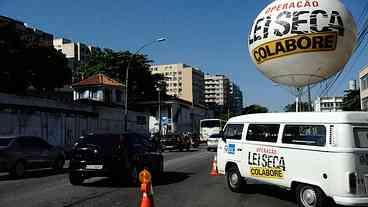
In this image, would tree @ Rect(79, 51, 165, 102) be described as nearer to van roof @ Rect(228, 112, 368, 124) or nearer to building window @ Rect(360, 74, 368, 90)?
building window @ Rect(360, 74, 368, 90)

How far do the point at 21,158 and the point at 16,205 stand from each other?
7.53 meters

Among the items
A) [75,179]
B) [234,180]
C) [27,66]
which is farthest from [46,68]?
[234,180]

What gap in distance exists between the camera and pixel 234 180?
1328 cm

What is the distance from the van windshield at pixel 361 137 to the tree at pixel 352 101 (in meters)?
82.0

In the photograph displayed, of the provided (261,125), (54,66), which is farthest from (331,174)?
(54,66)

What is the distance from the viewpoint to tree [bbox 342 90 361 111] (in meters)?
91.0

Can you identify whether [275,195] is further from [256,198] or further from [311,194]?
[311,194]

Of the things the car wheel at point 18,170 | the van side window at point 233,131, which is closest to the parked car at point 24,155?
the car wheel at point 18,170

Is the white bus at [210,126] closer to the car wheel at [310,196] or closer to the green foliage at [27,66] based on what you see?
the green foliage at [27,66]

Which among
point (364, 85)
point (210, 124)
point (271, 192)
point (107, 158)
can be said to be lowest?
point (271, 192)

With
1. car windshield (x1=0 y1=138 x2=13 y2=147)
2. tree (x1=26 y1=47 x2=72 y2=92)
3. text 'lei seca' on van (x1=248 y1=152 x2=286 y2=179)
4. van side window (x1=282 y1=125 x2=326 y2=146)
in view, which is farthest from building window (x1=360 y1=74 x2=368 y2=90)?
van side window (x1=282 y1=125 x2=326 y2=146)

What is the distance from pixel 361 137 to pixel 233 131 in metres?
4.39

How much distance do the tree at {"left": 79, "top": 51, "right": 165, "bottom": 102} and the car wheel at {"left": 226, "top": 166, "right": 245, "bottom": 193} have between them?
218ft

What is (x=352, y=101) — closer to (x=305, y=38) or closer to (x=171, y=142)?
(x=171, y=142)
